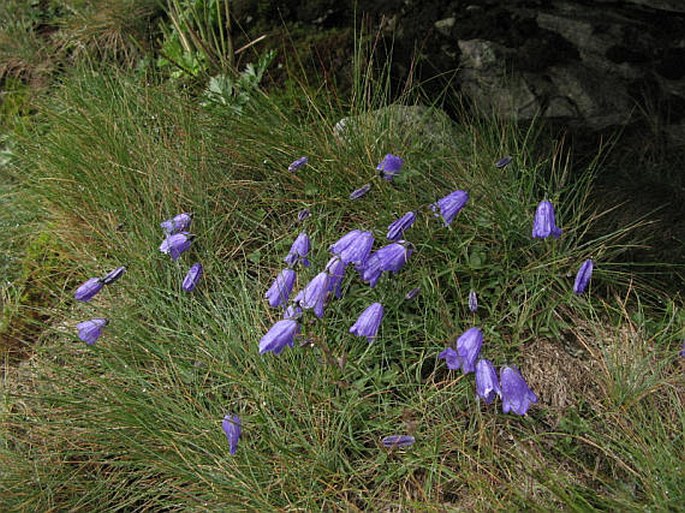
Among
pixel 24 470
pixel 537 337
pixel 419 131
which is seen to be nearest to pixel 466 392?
pixel 537 337

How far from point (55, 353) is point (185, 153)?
3.29 feet

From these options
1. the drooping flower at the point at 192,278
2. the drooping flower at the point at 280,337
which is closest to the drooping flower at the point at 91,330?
the drooping flower at the point at 192,278

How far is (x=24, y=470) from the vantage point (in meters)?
2.48

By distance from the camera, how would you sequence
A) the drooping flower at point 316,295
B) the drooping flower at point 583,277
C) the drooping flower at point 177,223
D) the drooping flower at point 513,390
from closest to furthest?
1. the drooping flower at point 513,390
2. the drooping flower at point 316,295
3. the drooping flower at point 583,277
4. the drooping flower at point 177,223

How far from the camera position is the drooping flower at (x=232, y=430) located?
7.28 feet

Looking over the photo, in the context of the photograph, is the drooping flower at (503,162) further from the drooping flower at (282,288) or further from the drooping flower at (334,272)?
the drooping flower at (282,288)

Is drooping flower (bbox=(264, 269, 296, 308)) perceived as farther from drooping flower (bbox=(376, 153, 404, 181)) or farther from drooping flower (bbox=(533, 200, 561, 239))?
drooping flower (bbox=(533, 200, 561, 239))

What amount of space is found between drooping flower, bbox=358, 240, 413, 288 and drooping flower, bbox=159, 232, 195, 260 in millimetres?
730

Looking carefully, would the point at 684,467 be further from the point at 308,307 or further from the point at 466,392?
the point at 308,307

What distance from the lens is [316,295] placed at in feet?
7.57

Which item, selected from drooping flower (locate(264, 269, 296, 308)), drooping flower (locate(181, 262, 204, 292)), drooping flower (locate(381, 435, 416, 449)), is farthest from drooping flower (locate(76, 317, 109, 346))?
drooping flower (locate(381, 435, 416, 449))

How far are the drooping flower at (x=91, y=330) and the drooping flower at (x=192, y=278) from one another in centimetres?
31

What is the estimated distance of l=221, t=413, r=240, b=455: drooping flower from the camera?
222 centimetres

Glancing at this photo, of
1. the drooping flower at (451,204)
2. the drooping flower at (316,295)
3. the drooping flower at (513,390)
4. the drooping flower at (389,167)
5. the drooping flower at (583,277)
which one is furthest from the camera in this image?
the drooping flower at (389,167)
